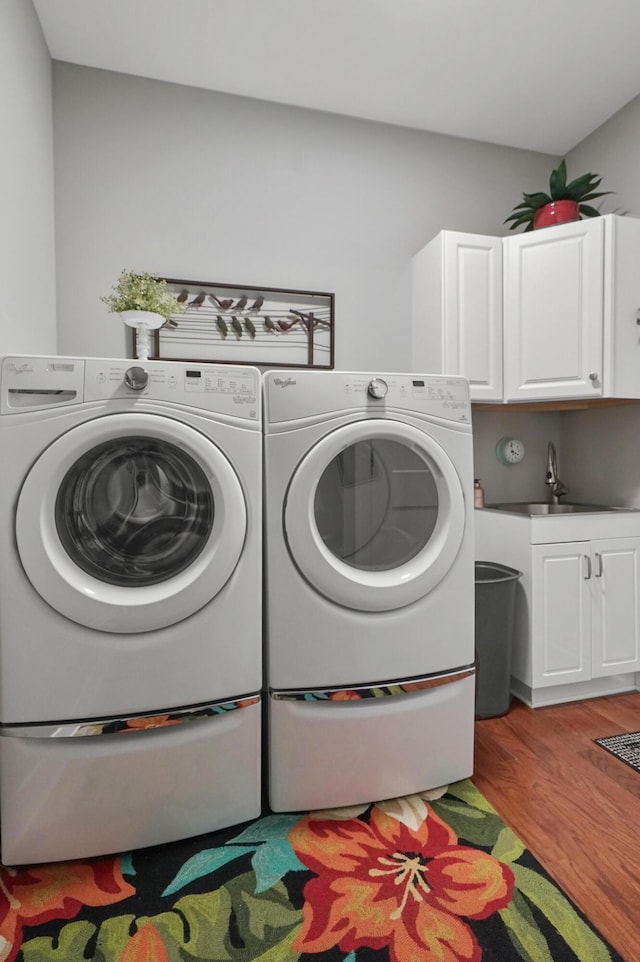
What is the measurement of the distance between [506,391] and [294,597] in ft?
A: 5.06

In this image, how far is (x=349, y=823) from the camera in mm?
1400

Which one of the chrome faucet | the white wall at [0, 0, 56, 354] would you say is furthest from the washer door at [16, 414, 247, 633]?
the chrome faucet

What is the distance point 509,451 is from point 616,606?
2.94 ft

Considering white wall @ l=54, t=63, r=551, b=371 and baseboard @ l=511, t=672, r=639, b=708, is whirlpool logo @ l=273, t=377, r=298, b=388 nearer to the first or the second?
A: white wall @ l=54, t=63, r=551, b=371

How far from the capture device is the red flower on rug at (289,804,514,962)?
1042mm

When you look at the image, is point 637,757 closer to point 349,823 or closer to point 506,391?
point 349,823

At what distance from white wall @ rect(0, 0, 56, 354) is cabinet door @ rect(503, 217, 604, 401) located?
195cm

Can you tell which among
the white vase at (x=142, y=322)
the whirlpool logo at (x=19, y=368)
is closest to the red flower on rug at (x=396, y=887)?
the whirlpool logo at (x=19, y=368)

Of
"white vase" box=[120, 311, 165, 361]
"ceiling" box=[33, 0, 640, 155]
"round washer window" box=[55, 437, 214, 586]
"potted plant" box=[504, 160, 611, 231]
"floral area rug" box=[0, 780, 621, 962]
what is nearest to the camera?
"floral area rug" box=[0, 780, 621, 962]

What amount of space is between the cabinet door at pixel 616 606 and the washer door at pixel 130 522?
161 cm

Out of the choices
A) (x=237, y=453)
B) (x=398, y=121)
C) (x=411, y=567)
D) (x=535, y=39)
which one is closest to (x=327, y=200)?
(x=398, y=121)

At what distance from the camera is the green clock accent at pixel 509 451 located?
266 cm

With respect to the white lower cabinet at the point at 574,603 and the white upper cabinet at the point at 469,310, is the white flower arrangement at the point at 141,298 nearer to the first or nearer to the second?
the white upper cabinet at the point at 469,310

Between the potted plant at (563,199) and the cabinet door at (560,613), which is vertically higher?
the potted plant at (563,199)
